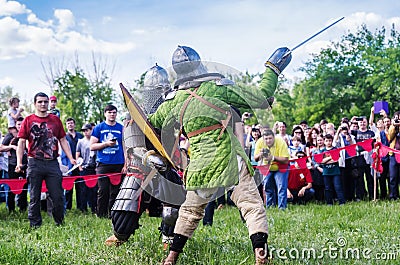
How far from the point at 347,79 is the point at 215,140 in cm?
2064

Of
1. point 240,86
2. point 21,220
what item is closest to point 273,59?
point 240,86

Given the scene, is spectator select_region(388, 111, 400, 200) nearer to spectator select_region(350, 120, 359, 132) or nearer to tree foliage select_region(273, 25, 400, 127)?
spectator select_region(350, 120, 359, 132)

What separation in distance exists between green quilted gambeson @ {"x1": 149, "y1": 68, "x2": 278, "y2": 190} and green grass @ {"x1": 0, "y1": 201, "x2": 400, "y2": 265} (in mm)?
722

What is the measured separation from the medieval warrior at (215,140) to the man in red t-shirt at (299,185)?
5.30 m

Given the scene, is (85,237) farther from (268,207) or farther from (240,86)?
(268,207)

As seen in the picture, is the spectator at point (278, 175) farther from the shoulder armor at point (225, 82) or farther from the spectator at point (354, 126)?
the shoulder armor at point (225, 82)

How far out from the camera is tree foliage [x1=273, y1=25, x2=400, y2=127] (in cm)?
2161

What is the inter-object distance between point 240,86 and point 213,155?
55 cm

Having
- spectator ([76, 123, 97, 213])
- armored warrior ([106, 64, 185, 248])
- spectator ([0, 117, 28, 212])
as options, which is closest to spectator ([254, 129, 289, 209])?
spectator ([76, 123, 97, 213])

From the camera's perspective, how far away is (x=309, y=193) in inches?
363

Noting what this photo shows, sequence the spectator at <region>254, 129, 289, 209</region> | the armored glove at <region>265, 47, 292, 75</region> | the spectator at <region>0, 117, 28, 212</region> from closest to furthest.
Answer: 1. the armored glove at <region>265, 47, 292, 75</region>
2. the spectator at <region>254, 129, 289, 209</region>
3. the spectator at <region>0, 117, 28, 212</region>

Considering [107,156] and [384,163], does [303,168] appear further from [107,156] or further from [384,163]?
[107,156]

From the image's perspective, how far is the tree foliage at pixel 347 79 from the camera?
70.9 ft

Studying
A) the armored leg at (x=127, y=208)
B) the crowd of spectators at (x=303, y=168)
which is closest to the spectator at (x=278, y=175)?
the crowd of spectators at (x=303, y=168)
